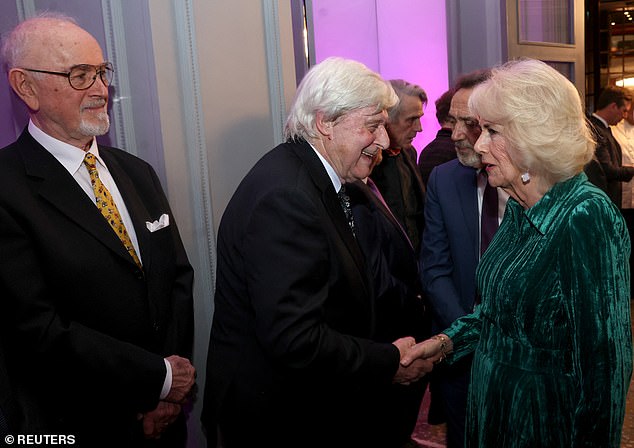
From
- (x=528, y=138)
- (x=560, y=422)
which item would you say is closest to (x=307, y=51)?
(x=528, y=138)

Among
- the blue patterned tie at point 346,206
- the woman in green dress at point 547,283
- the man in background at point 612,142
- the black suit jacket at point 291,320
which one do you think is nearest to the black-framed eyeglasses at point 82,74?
the black suit jacket at point 291,320

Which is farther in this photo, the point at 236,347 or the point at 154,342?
the point at 154,342

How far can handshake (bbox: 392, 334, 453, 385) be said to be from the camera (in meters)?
1.86

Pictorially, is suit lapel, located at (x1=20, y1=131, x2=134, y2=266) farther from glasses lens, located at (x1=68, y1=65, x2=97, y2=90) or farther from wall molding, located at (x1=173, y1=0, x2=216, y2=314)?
wall molding, located at (x1=173, y1=0, x2=216, y2=314)

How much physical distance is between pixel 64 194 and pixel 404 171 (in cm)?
192

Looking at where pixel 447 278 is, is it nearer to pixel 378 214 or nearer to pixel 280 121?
pixel 378 214

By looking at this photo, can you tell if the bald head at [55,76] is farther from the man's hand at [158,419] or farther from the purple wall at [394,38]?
the purple wall at [394,38]

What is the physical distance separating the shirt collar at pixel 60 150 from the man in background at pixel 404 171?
1660 mm

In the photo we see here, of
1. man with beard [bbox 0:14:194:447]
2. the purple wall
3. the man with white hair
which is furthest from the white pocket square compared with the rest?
the purple wall

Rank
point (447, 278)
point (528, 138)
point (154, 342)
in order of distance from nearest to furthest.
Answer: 1. point (528, 138)
2. point (154, 342)
3. point (447, 278)

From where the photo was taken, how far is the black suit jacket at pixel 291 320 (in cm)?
154

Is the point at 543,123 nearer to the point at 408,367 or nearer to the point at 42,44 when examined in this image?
the point at 408,367

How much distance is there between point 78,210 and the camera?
1.74 meters

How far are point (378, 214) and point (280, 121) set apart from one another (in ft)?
2.77
